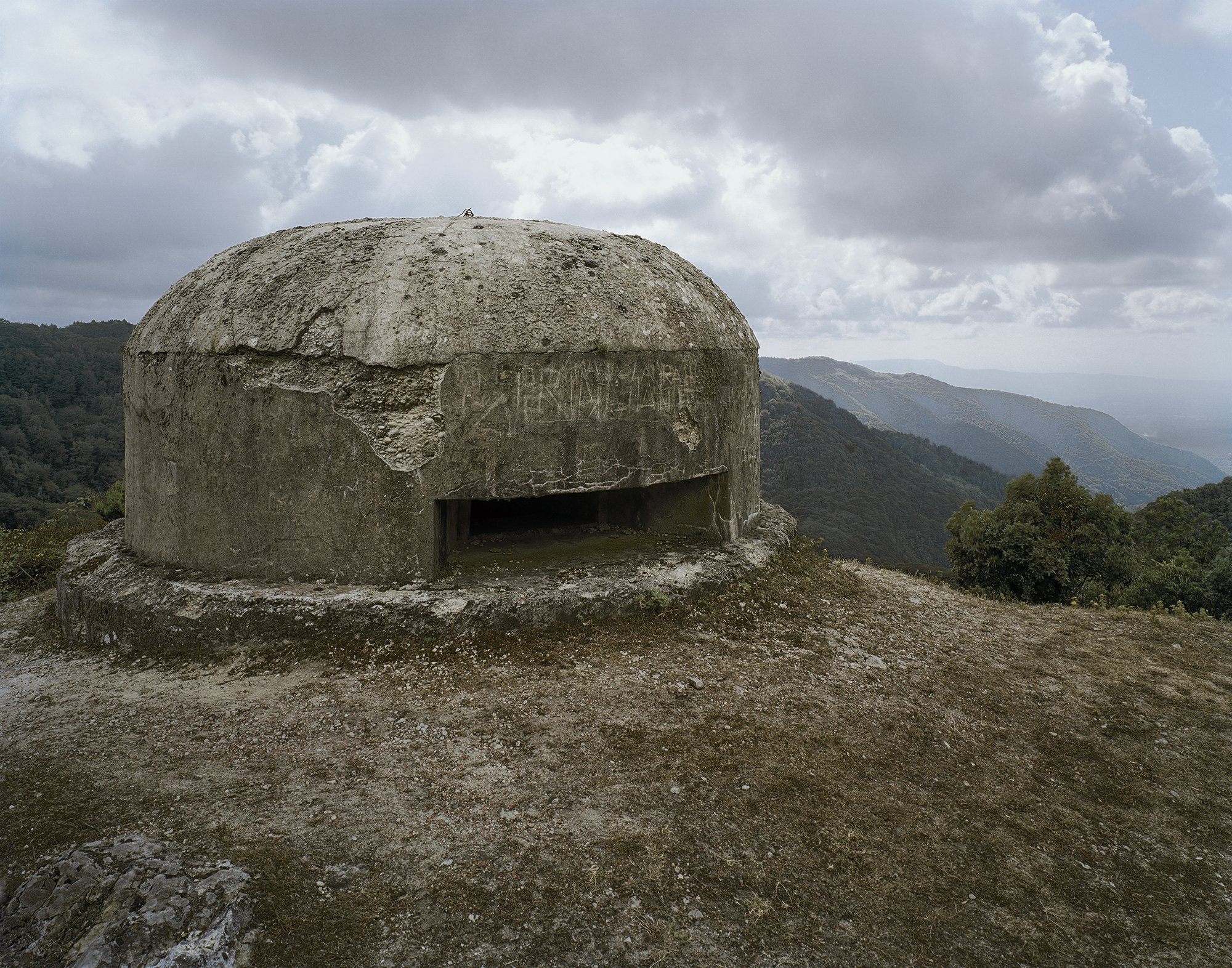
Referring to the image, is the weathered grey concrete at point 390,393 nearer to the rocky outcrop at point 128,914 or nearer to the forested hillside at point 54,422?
the rocky outcrop at point 128,914

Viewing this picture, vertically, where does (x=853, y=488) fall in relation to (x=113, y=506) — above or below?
below

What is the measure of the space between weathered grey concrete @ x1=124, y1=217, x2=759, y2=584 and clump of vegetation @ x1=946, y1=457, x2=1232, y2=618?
31.4 ft

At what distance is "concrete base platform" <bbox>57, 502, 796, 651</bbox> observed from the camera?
181 inches

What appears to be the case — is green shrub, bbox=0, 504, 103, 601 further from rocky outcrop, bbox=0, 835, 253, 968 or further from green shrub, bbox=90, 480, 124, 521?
rocky outcrop, bbox=0, 835, 253, 968

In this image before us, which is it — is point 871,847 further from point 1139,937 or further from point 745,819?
point 1139,937

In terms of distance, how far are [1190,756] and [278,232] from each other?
6785 mm

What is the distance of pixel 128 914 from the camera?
2465 mm

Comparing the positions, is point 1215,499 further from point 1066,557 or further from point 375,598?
point 375,598

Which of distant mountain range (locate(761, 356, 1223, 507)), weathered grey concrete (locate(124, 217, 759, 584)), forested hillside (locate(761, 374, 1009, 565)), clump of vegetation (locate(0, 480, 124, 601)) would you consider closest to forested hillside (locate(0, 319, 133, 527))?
clump of vegetation (locate(0, 480, 124, 601))

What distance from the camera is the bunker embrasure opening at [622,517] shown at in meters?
6.02

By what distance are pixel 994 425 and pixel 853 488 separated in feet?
407

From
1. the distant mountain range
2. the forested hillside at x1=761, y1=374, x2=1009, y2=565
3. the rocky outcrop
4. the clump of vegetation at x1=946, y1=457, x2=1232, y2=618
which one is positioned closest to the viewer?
the rocky outcrop

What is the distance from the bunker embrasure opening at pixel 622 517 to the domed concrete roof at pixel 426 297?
1198 millimetres

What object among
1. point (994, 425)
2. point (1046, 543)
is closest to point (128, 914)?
point (1046, 543)
